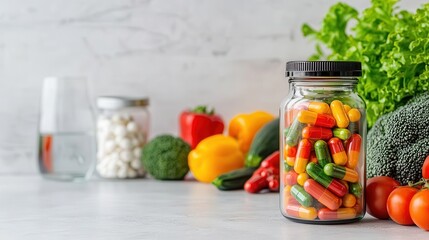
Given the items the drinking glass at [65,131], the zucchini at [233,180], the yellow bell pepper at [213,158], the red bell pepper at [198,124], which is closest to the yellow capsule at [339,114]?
the zucchini at [233,180]

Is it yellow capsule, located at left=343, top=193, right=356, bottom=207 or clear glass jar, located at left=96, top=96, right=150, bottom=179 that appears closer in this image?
yellow capsule, located at left=343, top=193, right=356, bottom=207

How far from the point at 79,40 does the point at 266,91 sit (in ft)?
2.00

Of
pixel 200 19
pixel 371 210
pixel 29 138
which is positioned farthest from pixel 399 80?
pixel 29 138

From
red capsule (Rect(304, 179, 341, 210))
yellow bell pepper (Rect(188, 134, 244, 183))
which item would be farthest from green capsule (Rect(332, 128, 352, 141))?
yellow bell pepper (Rect(188, 134, 244, 183))

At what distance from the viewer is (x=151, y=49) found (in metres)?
2.40

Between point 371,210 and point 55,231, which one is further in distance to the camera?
point 371,210

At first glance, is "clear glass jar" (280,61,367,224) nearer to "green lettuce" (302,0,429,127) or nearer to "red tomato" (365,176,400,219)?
"red tomato" (365,176,400,219)

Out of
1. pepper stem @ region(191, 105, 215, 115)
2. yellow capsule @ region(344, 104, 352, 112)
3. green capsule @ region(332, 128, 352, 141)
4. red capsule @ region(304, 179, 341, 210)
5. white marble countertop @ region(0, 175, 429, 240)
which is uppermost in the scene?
yellow capsule @ region(344, 104, 352, 112)

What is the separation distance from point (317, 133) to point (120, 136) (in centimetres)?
93

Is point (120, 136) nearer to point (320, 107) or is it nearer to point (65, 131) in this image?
point (65, 131)

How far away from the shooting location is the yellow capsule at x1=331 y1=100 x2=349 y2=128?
1.47 metres

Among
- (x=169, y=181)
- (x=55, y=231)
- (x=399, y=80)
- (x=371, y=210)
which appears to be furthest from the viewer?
(x=169, y=181)

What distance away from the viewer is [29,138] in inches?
95.1

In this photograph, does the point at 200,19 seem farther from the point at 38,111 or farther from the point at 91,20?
the point at 38,111
